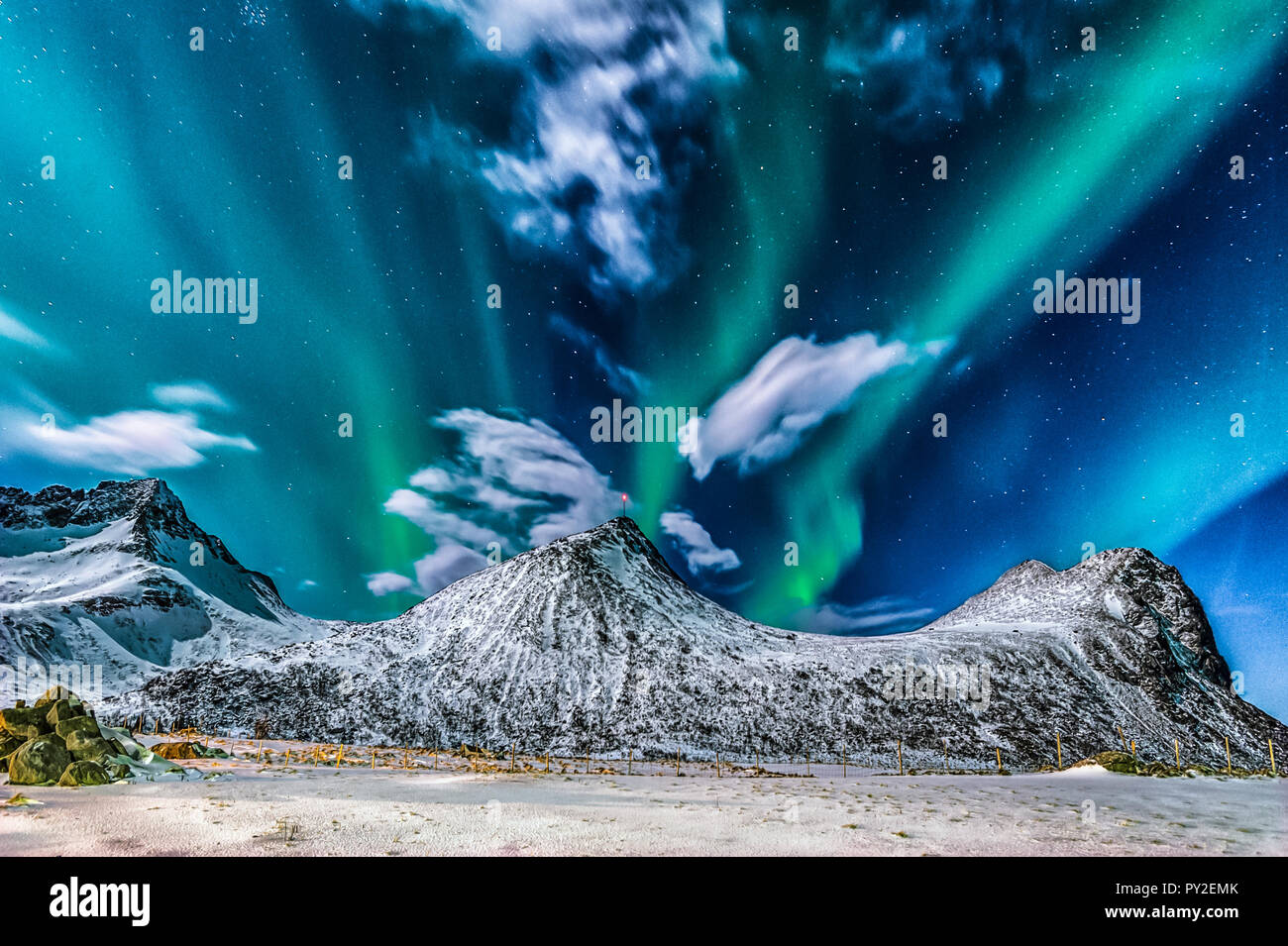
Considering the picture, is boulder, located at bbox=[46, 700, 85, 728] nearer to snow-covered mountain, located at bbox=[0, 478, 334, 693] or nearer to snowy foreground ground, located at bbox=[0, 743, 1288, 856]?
snowy foreground ground, located at bbox=[0, 743, 1288, 856]

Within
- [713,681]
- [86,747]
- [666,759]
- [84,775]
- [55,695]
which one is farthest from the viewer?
[713,681]

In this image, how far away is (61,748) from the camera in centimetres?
2273

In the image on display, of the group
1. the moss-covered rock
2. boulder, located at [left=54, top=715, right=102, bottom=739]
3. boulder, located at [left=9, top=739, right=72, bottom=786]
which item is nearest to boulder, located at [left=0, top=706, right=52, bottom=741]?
the moss-covered rock

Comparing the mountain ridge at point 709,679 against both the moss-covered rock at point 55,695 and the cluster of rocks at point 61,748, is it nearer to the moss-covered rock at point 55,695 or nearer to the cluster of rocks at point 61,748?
the cluster of rocks at point 61,748

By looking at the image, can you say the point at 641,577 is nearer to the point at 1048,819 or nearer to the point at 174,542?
the point at 1048,819

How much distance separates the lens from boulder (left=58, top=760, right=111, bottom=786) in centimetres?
2170

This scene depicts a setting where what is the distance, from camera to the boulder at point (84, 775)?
2170 cm

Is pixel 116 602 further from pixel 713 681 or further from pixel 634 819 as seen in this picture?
pixel 634 819

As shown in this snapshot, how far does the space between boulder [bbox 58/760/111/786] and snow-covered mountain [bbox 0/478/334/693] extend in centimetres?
12637

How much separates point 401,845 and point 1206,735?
103819 millimetres

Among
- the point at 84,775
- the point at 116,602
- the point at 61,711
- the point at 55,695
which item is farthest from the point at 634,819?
the point at 116,602

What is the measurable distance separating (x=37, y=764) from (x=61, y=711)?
3800mm

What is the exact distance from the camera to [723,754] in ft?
202
